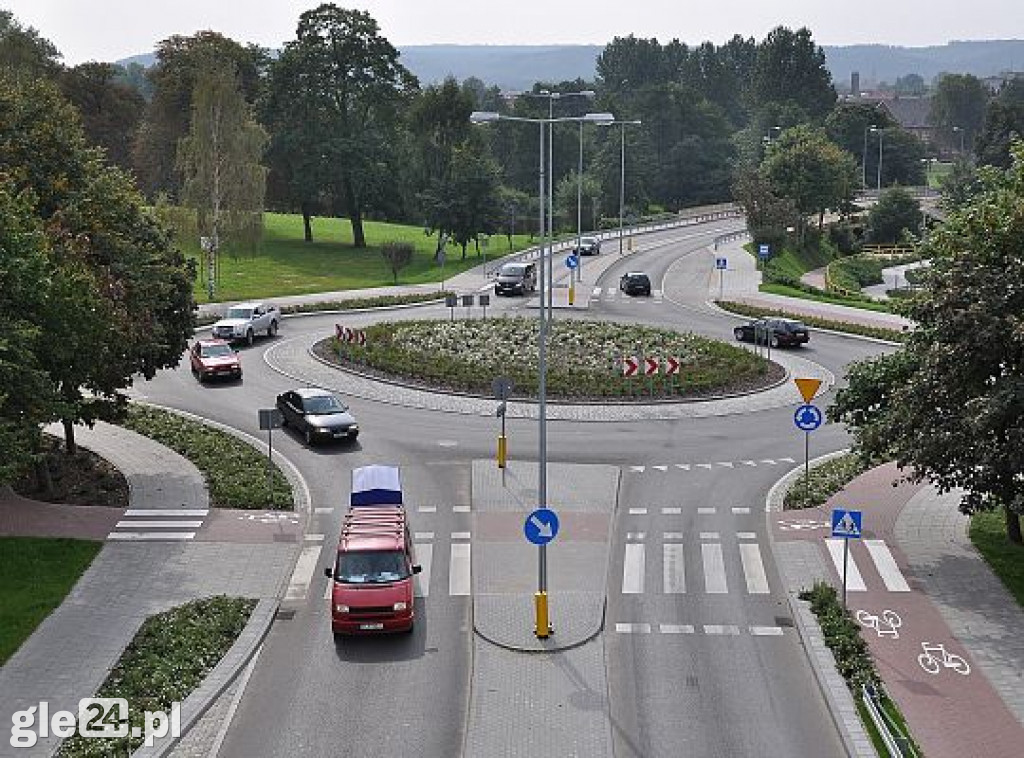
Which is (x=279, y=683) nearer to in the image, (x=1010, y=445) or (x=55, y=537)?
(x=55, y=537)

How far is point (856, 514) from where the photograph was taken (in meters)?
23.0

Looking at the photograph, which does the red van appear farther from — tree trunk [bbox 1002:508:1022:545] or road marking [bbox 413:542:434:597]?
tree trunk [bbox 1002:508:1022:545]

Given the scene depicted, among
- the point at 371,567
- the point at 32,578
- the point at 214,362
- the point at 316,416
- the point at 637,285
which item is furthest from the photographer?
the point at 637,285

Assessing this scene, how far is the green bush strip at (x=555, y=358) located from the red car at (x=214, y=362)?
385 cm

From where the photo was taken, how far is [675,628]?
23297 mm

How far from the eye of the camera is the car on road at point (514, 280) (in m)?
66.7

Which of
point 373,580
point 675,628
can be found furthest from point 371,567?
point 675,628

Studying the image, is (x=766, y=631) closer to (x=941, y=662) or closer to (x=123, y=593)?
(x=941, y=662)

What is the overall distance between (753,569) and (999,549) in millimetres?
5421

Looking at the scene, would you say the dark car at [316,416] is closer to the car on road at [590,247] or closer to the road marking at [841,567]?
the road marking at [841,567]

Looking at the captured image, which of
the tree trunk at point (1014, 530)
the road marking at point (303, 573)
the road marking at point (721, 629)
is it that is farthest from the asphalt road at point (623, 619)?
the tree trunk at point (1014, 530)

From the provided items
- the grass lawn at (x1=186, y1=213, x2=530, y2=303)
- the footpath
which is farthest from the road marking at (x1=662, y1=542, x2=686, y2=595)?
the grass lawn at (x1=186, y1=213, x2=530, y2=303)

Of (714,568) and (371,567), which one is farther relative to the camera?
(714,568)

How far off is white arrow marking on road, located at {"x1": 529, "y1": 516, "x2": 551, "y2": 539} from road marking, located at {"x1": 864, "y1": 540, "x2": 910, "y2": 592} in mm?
7367
